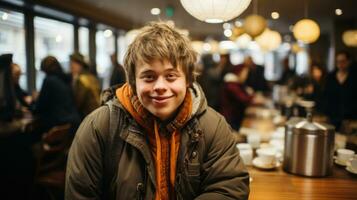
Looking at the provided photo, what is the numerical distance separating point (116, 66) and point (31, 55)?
173 centimetres

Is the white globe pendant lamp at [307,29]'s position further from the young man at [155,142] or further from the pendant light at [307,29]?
the young man at [155,142]

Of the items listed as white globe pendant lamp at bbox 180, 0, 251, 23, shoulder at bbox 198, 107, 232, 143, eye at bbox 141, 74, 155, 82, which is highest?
white globe pendant lamp at bbox 180, 0, 251, 23

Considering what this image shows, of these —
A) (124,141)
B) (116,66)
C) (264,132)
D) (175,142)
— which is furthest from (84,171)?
(116,66)

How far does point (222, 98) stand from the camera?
4582 millimetres

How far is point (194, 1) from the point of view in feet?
5.56

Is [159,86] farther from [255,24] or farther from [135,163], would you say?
[255,24]

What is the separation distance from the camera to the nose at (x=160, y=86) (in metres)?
1.22

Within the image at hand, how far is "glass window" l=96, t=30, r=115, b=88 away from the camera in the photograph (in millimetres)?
7585

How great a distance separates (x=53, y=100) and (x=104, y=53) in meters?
4.62

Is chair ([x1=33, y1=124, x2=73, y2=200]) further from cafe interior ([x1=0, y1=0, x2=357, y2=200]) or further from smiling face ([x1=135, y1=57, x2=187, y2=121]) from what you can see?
smiling face ([x1=135, y1=57, x2=187, y2=121])

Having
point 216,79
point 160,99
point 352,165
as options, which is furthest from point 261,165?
point 216,79

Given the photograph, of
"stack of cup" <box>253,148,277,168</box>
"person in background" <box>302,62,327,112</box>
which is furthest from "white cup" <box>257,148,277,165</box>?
"person in background" <box>302,62,327,112</box>

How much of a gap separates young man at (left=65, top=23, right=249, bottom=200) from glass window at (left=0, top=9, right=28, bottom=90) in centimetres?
242

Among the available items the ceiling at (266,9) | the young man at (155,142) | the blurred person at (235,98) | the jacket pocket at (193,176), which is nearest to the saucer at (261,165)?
the young man at (155,142)
